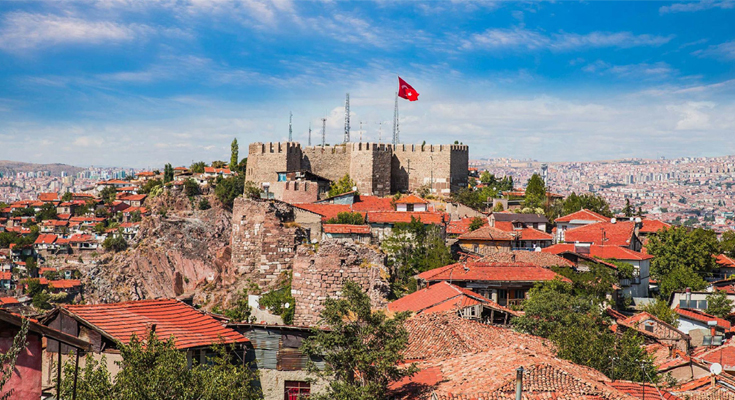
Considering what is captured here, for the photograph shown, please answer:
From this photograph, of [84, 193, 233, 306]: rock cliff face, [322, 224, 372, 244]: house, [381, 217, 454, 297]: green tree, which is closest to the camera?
[381, 217, 454, 297]: green tree

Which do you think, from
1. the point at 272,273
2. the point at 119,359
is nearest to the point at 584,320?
the point at 272,273

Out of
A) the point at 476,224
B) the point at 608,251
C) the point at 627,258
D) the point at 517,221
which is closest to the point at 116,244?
the point at 517,221

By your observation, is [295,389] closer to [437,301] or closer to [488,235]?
[437,301]

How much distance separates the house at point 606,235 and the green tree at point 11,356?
3593 centimetres

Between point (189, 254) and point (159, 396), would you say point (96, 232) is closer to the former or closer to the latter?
point (189, 254)

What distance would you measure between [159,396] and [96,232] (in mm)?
94601

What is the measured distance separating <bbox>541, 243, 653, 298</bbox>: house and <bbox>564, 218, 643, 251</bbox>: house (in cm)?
198

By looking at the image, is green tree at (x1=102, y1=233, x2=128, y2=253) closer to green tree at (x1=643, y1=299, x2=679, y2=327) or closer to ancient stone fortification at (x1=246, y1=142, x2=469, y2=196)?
ancient stone fortification at (x1=246, y1=142, x2=469, y2=196)

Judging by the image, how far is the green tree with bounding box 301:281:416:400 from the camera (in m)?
11.7

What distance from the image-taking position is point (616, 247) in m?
36.2

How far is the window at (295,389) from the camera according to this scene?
1298cm

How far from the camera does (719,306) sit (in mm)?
30094

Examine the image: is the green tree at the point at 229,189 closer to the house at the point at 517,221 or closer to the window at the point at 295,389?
the house at the point at 517,221

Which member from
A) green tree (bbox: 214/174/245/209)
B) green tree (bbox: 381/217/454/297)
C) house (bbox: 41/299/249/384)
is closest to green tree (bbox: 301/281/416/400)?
house (bbox: 41/299/249/384)
